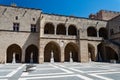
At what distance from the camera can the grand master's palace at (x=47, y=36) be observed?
24.5 meters

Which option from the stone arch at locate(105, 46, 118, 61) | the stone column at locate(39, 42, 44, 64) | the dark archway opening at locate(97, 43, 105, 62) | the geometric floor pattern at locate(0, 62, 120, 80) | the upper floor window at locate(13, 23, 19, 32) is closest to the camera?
the geometric floor pattern at locate(0, 62, 120, 80)

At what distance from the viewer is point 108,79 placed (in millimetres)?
8828

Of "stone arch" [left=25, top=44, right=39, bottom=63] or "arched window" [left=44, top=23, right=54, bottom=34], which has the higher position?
"arched window" [left=44, top=23, right=54, bottom=34]

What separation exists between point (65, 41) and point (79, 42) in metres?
2.71

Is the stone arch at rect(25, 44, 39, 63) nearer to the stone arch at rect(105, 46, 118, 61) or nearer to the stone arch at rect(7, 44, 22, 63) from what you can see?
the stone arch at rect(7, 44, 22, 63)

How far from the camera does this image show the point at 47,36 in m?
25.3

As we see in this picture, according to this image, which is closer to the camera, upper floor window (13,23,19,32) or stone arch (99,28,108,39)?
upper floor window (13,23,19,32)

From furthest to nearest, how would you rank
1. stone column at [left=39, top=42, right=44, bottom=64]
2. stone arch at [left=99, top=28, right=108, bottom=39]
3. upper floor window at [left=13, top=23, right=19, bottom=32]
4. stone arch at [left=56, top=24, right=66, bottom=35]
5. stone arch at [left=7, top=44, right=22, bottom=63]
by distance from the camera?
stone arch at [left=99, top=28, right=108, bottom=39]
stone arch at [left=56, top=24, right=66, bottom=35]
stone arch at [left=7, top=44, right=22, bottom=63]
upper floor window at [left=13, top=23, right=19, bottom=32]
stone column at [left=39, top=42, right=44, bottom=64]

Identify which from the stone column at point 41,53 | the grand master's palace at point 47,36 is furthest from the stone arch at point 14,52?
the stone column at point 41,53

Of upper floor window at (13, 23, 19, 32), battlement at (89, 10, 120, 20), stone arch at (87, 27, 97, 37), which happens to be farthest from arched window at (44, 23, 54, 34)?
battlement at (89, 10, 120, 20)

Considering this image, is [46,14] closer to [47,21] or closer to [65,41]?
[47,21]

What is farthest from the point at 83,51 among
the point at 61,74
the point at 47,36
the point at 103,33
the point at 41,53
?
the point at 61,74

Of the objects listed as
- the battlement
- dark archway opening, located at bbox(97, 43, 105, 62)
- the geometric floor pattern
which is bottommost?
the geometric floor pattern

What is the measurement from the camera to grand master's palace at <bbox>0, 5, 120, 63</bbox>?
80.5 feet
